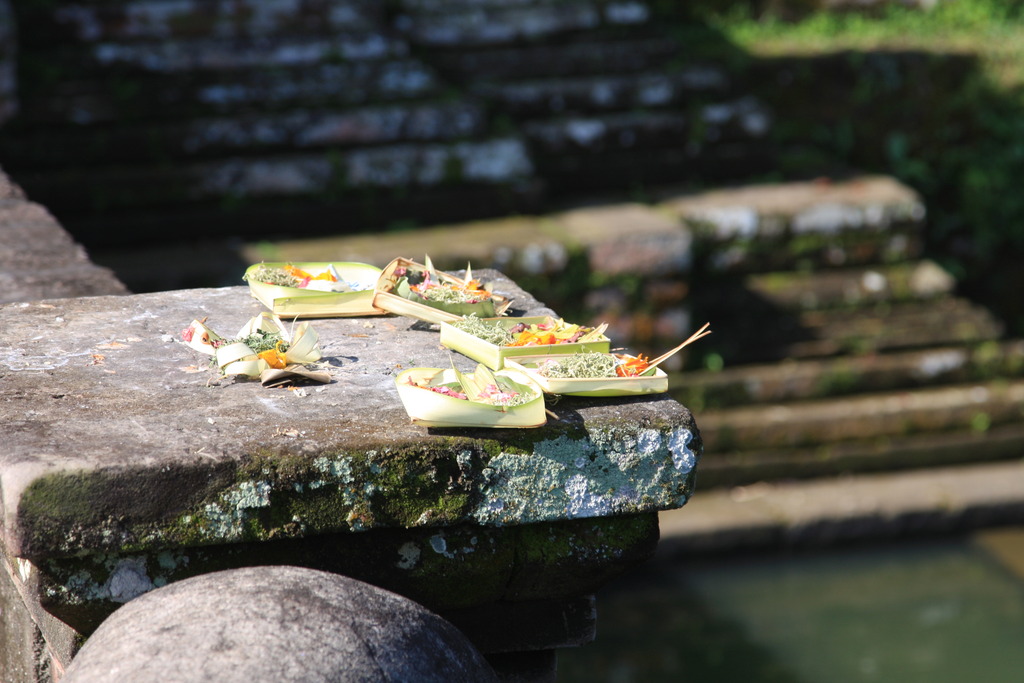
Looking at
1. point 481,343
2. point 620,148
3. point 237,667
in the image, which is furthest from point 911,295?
point 237,667

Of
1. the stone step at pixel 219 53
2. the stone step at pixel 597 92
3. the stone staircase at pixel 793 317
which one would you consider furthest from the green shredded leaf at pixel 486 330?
the stone step at pixel 597 92

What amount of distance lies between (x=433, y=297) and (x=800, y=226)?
362 cm

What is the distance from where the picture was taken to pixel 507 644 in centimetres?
157

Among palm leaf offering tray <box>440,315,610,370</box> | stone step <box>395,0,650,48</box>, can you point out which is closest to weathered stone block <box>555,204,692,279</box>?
stone step <box>395,0,650,48</box>

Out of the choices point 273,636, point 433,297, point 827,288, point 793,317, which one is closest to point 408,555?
point 273,636

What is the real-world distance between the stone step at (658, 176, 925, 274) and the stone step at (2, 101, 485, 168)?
1.04 metres

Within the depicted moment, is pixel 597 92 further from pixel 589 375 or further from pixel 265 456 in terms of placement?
pixel 265 456

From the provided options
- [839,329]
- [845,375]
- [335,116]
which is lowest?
[845,375]

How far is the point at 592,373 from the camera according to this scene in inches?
60.2

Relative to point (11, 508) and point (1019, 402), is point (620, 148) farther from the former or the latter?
point (11, 508)

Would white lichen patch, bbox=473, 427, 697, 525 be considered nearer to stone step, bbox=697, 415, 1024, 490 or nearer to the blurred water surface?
the blurred water surface

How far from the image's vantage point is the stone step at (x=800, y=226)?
507cm

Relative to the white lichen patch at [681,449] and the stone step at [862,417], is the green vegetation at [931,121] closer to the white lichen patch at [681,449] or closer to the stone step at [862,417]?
the stone step at [862,417]

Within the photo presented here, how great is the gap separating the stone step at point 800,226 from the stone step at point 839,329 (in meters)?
0.22
